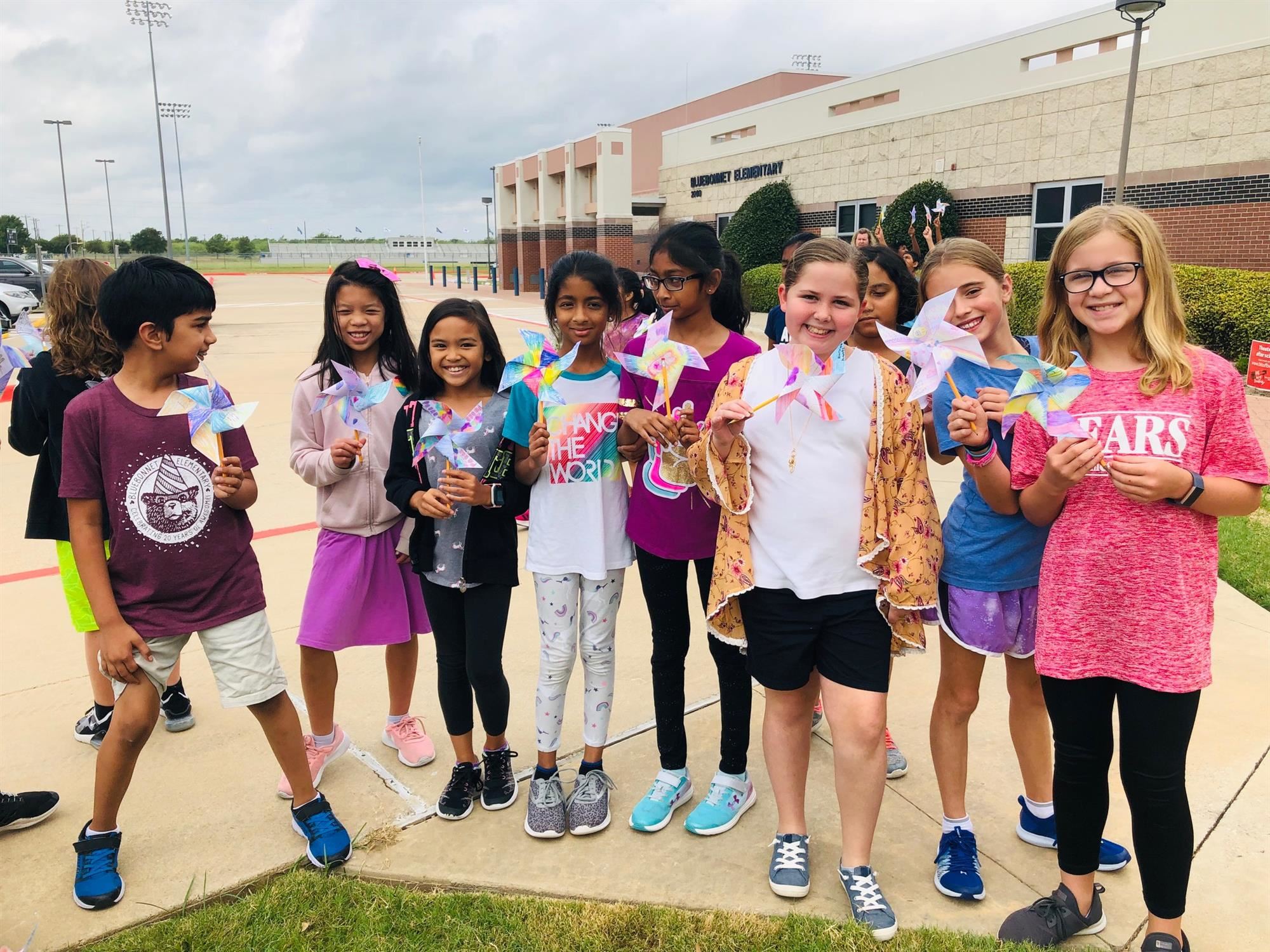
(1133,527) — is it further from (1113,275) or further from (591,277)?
(591,277)

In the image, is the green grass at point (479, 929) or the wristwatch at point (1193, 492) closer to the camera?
the wristwatch at point (1193, 492)

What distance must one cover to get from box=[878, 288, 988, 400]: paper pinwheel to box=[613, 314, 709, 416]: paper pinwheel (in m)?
0.62

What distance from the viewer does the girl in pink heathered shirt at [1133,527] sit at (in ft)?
6.61

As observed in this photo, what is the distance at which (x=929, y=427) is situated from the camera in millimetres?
2699

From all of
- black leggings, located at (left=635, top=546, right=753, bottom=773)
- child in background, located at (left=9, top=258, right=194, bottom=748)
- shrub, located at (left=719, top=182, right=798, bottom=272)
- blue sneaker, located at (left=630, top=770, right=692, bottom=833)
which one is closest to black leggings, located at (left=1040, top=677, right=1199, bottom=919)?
black leggings, located at (left=635, top=546, right=753, bottom=773)

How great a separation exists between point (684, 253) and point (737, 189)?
2612 cm

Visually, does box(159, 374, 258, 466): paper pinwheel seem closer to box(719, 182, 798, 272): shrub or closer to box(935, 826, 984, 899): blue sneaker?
box(935, 826, 984, 899): blue sneaker

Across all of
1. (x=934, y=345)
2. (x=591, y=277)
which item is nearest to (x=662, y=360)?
(x=591, y=277)

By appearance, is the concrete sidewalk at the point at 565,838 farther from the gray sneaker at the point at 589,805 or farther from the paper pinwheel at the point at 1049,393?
the paper pinwheel at the point at 1049,393

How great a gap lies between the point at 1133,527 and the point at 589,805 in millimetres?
1792

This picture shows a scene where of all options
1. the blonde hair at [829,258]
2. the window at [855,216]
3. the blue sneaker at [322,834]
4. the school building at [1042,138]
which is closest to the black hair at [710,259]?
the blonde hair at [829,258]

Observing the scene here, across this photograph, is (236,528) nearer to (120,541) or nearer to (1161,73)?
(120,541)

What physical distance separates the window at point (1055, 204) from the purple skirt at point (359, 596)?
16.4 m

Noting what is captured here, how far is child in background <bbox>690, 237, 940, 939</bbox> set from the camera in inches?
92.6
